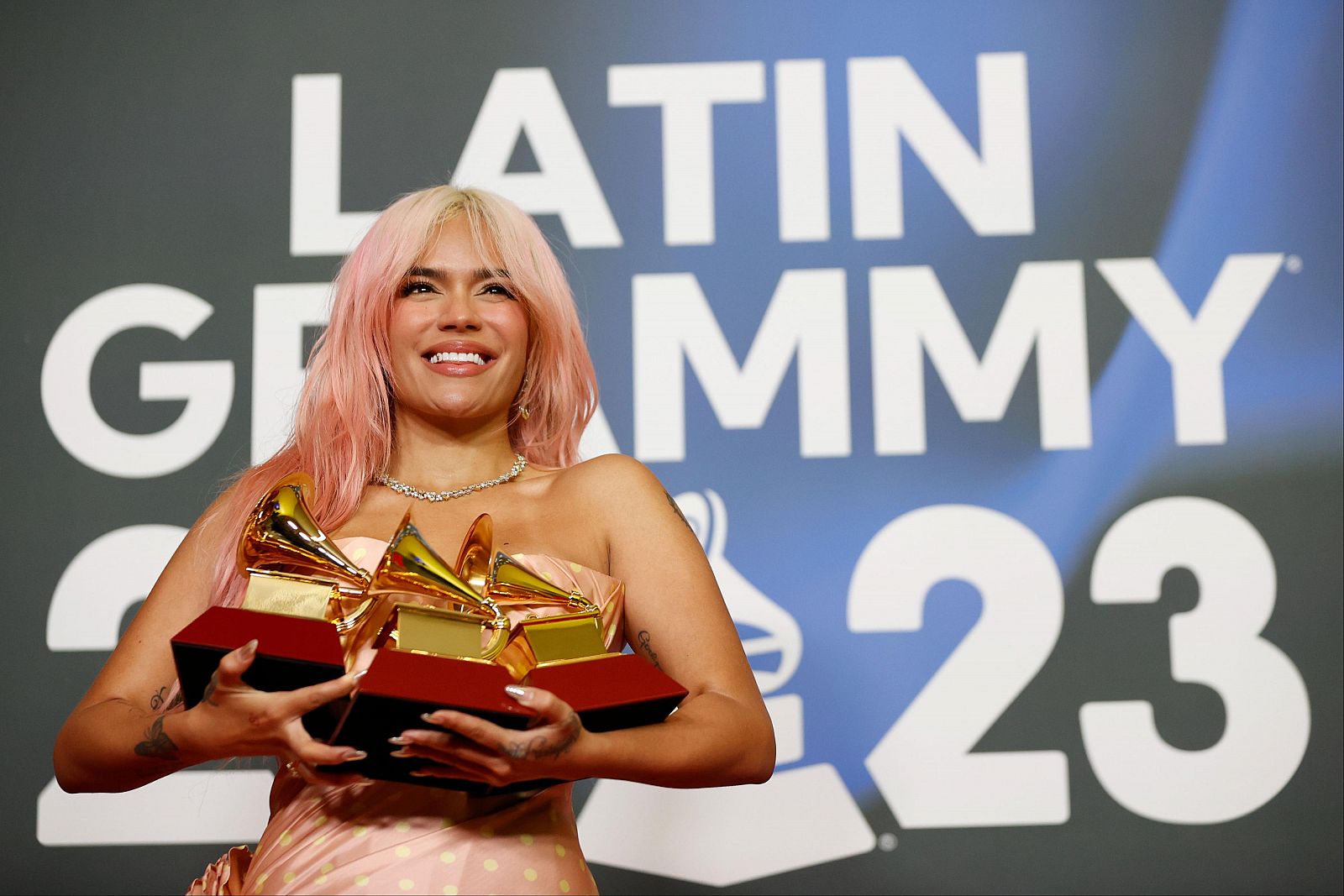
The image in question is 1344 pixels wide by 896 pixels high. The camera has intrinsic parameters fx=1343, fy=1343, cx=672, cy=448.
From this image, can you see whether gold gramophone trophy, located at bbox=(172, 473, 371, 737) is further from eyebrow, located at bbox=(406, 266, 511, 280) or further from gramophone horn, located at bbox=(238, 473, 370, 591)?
eyebrow, located at bbox=(406, 266, 511, 280)

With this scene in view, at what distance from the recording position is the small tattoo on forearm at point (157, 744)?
1.46 meters

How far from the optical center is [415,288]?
1.88 m

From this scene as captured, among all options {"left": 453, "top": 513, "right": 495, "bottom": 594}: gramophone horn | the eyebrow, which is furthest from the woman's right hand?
the eyebrow

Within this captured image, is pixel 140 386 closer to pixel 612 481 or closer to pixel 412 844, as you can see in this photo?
pixel 612 481

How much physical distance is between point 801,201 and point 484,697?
1801 mm

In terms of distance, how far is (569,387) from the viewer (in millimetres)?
1986

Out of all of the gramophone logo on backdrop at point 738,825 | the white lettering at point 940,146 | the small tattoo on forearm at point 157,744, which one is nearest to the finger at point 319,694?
the small tattoo on forearm at point 157,744

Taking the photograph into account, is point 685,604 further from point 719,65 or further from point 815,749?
point 719,65

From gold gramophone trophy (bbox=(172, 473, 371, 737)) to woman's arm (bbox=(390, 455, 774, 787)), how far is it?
135mm

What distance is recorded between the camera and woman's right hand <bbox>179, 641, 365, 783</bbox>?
50.1 inches

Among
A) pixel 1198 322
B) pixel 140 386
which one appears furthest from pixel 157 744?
pixel 1198 322

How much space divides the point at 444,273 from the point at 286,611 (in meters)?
0.60

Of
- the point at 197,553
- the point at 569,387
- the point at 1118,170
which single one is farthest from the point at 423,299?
the point at 1118,170

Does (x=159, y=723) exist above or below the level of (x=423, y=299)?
below
